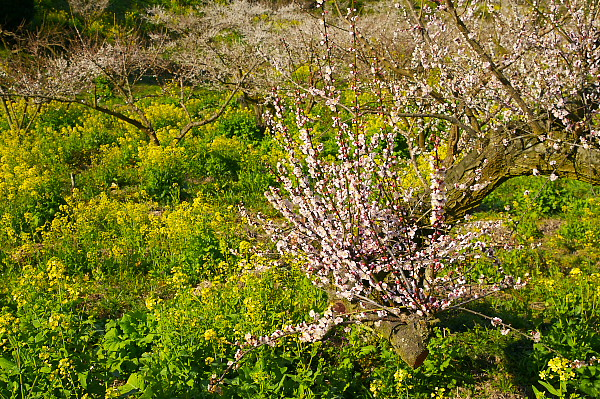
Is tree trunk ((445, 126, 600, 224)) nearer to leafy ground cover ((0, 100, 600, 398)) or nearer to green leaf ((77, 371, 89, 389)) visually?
leafy ground cover ((0, 100, 600, 398))

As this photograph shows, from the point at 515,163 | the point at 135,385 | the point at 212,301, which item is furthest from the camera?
the point at 212,301

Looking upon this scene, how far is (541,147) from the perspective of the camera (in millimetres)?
4230

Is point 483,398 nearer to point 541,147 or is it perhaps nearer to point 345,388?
point 345,388

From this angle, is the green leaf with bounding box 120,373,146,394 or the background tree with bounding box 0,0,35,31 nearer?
the green leaf with bounding box 120,373,146,394

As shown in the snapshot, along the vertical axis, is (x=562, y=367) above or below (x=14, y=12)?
below

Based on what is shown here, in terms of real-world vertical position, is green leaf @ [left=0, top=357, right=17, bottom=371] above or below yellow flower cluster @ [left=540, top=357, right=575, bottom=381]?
below

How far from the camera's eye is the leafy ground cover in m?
4.30

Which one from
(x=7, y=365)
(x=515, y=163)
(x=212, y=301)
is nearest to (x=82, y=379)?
(x=7, y=365)

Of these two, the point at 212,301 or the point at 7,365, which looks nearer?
the point at 7,365

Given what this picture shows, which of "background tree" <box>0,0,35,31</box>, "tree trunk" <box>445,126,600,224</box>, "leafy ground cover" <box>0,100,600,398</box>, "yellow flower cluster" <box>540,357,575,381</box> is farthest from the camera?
"background tree" <box>0,0,35,31</box>

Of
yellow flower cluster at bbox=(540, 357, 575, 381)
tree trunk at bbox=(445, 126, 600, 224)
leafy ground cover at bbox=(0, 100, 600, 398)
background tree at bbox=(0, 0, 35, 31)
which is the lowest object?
leafy ground cover at bbox=(0, 100, 600, 398)

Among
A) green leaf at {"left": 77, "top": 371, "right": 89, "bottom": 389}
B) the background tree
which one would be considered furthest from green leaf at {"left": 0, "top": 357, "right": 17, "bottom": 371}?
the background tree

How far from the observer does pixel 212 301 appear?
551 centimetres

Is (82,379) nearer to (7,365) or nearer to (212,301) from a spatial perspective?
(7,365)
